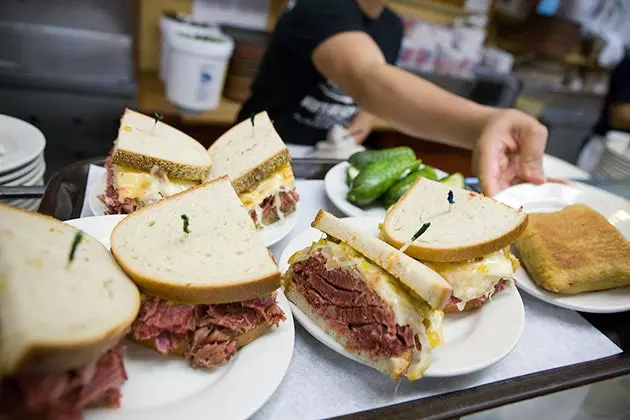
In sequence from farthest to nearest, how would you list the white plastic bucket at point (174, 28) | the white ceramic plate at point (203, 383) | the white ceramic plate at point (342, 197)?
1. the white plastic bucket at point (174, 28)
2. the white ceramic plate at point (342, 197)
3. the white ceramic plate at point (203, 383)

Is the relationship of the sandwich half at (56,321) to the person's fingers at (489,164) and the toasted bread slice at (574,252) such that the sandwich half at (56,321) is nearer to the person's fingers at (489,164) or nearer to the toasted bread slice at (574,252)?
the toasted bread slice at (574,252)

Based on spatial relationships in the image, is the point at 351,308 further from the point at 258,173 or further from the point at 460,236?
the point at 258,173

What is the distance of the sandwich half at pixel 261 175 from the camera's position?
144cm

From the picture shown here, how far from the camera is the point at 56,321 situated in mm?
697

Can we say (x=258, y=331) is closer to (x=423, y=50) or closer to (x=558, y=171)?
(x=558, y=171)

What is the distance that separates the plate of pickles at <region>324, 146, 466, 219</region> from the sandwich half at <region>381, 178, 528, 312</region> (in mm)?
221

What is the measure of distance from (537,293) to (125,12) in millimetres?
2981

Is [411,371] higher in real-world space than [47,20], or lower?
higher

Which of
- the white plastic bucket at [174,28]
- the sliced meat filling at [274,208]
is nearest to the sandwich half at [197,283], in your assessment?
the sliced meat filling at [274,208]

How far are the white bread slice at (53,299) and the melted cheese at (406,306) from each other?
467 mm

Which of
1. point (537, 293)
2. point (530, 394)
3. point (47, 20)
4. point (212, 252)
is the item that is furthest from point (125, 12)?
point (530, 394)

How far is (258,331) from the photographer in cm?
99

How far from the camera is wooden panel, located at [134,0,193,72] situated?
384 cm

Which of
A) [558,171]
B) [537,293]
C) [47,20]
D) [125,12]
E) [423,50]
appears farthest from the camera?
[423,50]
